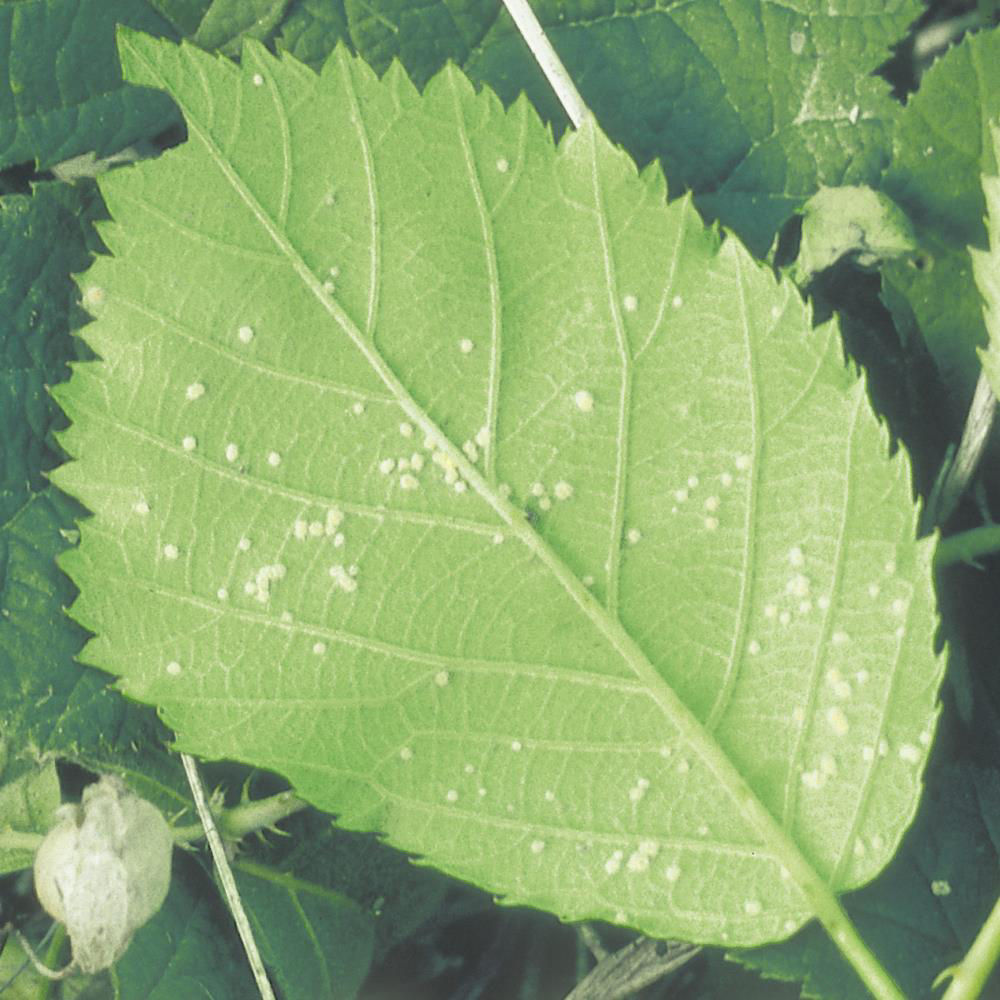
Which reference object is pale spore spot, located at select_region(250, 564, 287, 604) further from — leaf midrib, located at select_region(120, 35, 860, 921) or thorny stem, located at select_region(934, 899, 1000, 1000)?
thorny stem, located at select_region(934, 899, 1000, 1000)

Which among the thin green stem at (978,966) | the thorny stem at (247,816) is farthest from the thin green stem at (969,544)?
the thorny stem at (247,816)

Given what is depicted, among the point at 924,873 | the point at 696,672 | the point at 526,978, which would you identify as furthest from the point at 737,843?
the point at 526,978

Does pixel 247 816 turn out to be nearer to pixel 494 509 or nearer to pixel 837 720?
pixel 494 509

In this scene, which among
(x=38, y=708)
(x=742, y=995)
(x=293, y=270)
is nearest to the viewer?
(x=293, y=270)

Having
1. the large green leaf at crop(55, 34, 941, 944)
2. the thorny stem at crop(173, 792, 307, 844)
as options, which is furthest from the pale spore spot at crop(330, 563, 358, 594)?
the thorny stem at crop(173, 792, 307, 844)

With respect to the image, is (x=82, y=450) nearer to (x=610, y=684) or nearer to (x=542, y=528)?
(x=542, y=528)
